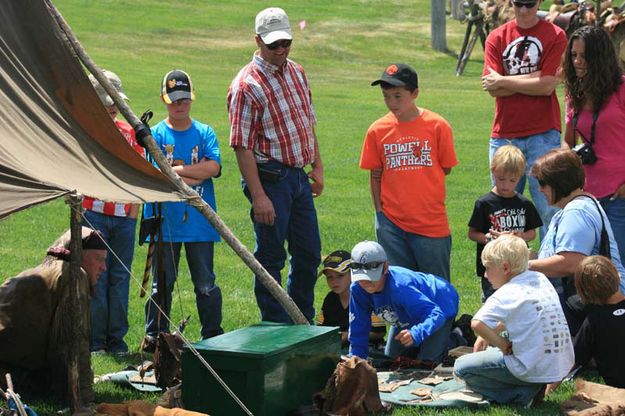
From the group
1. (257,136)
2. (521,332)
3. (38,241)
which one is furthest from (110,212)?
(38,241)

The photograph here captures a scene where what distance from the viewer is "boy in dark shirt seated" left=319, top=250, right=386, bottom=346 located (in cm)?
830

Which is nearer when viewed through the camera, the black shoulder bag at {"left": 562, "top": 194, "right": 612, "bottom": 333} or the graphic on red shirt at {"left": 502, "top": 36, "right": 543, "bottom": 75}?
the black shoulder bag at {"left": 562, "top": 194, "right": 612, "bottom": 333}

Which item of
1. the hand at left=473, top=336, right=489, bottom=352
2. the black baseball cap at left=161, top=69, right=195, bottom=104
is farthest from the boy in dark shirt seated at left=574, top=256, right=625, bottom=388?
the black baseball cap at left=161, top=69, right=195, bottom=104

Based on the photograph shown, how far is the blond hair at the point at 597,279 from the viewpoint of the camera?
6.79 m

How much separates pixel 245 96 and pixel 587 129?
8.22 ft

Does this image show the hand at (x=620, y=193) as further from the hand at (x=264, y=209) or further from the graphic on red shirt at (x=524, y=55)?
the hand at (x=264, y=209)

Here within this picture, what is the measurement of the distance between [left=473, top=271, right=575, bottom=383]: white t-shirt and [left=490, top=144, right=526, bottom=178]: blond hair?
5.52 ft

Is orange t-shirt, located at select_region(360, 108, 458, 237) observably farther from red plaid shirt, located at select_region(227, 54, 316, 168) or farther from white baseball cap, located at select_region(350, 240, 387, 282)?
white baseball cap, located at select_region(350, 240, 387, 282)

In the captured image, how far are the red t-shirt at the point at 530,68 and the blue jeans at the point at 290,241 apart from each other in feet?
5.60

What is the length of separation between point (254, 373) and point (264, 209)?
216cm

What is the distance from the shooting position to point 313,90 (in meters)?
30.3

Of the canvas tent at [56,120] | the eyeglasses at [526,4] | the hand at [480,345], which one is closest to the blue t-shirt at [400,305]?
the hand at [480,345]

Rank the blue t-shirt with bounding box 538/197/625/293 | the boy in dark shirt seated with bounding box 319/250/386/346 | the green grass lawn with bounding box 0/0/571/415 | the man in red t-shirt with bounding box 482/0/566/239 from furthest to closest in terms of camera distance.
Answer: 1. the green grass lawn with bounding box 0/0/571/415
2. the man in red t-shirt with bounding box 482/0/566/239
3. the boy in dark shirt seated with bounding box 319/250/386/346
4. the blue t-shirt with bounding box 538/197/625/293

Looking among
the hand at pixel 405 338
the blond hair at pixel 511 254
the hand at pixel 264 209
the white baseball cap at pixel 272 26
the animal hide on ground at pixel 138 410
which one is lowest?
the animal hide on ground at pixel 138 410
